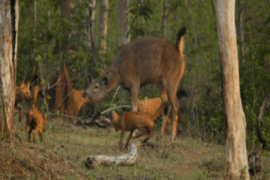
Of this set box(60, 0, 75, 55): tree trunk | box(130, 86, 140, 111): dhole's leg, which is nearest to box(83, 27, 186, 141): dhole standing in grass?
box(130, 86, 140, 111): dhole's leg

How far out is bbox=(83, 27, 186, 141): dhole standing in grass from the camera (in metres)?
11.2

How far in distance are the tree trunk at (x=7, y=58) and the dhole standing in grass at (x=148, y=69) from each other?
15.3 feet

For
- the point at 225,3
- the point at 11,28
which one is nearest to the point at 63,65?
the point at 11,28

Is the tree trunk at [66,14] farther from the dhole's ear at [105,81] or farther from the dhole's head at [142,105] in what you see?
the dhole's head at [142,105]

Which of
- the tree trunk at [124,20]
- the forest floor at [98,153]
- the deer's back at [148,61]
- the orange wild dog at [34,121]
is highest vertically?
the tree trunk at [124,20]

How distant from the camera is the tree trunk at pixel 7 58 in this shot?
6.73 metres

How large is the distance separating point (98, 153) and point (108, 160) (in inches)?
40.9

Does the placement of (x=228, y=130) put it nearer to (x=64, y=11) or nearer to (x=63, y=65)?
(x=63, y=65)

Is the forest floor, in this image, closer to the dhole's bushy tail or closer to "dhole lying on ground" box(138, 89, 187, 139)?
the dhole's bushy tail

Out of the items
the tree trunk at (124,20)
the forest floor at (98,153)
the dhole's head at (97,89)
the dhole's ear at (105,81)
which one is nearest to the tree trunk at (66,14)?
the tree trunk at (124,20)

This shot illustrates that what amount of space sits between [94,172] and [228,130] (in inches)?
85.4

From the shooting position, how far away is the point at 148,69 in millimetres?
11312

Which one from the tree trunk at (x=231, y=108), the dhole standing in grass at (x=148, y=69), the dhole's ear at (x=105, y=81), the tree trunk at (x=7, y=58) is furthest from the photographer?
the dhole's ear at (x=105, y=81)

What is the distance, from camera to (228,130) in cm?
618
